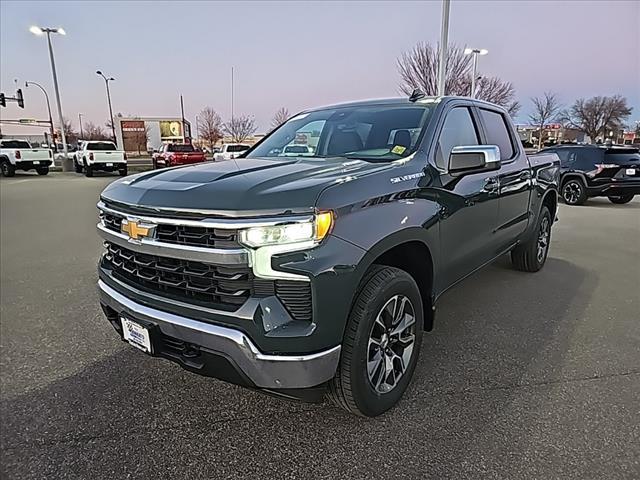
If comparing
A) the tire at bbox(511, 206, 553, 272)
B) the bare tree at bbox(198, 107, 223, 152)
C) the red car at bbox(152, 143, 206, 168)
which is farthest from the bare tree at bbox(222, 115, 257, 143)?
the tire at bbox(511, 206, 553, 272)

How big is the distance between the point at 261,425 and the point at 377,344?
2.60 feet

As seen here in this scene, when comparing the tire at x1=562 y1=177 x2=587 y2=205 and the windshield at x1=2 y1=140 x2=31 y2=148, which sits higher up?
the windshield at x1=2 y1=140 x2=31 y2=148

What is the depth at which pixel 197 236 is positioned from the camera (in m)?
2.14

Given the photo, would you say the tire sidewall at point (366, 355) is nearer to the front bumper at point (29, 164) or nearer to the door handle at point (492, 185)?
the door handle at point (492, 185)

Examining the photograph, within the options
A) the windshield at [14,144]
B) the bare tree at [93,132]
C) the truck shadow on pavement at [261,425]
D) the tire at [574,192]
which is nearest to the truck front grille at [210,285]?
the truck shadow on pavement at [261,425]

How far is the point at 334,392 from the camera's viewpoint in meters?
2.39

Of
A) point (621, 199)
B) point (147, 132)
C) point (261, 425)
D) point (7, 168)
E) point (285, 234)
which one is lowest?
point (621, 199)

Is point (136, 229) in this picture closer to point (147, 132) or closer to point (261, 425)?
point (261, 425)

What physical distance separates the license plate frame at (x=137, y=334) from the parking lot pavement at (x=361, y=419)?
0.49 metres

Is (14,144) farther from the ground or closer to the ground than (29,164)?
farther from the ground

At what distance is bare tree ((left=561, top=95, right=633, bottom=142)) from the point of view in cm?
4738

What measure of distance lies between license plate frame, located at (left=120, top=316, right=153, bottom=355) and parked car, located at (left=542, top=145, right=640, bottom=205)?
36.9ft

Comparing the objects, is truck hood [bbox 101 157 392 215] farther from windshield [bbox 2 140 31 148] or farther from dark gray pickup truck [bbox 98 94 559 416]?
windshield [bbox 2 140 31 148]

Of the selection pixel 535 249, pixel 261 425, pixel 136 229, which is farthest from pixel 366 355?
pixel 535 249
